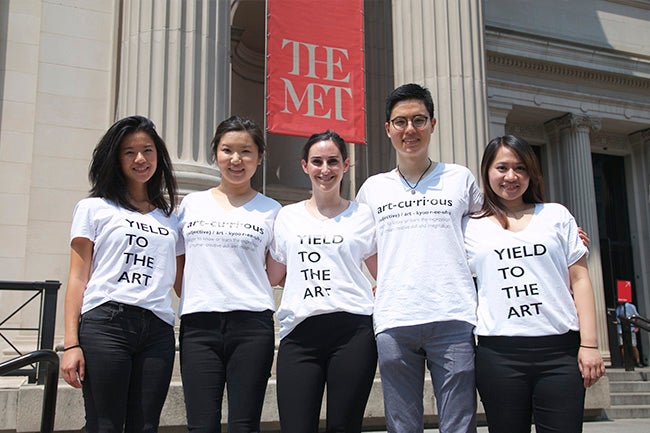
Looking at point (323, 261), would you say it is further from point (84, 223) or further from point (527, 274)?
point (84, 223)

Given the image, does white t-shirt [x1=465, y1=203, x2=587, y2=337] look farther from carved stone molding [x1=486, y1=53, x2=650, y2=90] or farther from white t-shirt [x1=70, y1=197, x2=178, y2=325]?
carved stone molding [x1=486, y1=53, x2=650, y2=90]

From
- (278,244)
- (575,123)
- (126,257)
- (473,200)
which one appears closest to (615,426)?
(473,200)

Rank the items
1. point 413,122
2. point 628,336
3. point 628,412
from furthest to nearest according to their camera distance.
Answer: point 628,336 → point 628,412 → point 413,122

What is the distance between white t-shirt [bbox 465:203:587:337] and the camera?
321 centimetres

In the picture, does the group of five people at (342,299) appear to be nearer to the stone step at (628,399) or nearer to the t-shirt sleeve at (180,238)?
the t-shirt sleeve at (180,238)

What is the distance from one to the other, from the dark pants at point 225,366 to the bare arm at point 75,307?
0.50 m

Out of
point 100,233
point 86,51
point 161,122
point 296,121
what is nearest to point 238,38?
point 86,51

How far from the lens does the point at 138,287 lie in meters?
3.26

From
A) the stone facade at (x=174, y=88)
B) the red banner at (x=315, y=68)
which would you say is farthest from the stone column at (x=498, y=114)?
the red banner at (x=315, y=68)

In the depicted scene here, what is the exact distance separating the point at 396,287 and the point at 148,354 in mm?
1245

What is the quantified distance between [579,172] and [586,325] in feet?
49.9

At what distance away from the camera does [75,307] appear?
3.20 meters

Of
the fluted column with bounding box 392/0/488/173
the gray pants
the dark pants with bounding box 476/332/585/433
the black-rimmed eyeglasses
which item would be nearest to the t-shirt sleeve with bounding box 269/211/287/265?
the gray pants

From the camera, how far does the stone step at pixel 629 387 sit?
1082 centimetres
